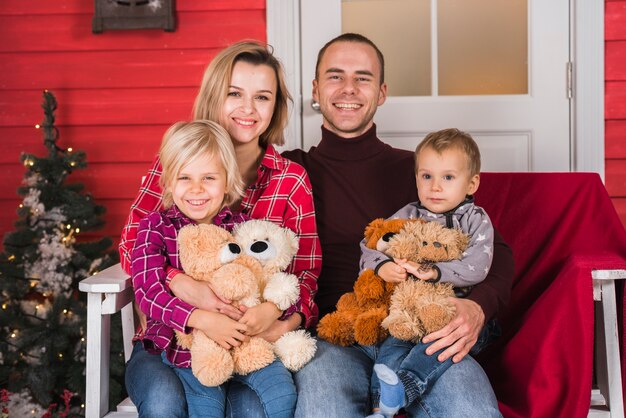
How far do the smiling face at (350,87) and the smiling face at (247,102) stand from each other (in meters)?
0.26

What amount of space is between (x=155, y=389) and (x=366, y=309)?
55 centimetres

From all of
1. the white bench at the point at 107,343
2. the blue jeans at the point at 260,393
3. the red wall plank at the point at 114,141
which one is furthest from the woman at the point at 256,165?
the red wall plank at the point at 114,141

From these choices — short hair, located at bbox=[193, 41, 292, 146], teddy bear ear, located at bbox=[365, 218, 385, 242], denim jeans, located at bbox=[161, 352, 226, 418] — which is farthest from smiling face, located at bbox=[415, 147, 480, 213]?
denim jeans, located at bbox=[161, 352, 226, 418]

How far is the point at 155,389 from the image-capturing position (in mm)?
1767

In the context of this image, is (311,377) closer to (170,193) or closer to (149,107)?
(170,193)

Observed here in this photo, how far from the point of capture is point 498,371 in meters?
2.05

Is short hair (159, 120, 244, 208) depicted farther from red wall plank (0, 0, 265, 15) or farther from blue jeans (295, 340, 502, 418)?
red wall plank (0, 0, 265, 15)

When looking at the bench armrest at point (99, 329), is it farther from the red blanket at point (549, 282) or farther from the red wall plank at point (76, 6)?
the red wall plank at point (76, 6)

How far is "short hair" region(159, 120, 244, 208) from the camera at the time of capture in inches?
74.8

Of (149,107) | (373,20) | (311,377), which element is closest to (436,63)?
(373,20)

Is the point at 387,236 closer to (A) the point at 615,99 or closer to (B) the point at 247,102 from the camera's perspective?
(B) the point at 247,102

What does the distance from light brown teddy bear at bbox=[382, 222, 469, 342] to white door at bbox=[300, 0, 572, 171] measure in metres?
1.19

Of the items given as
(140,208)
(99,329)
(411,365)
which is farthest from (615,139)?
(99,329)

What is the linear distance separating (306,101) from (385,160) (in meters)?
0.85
